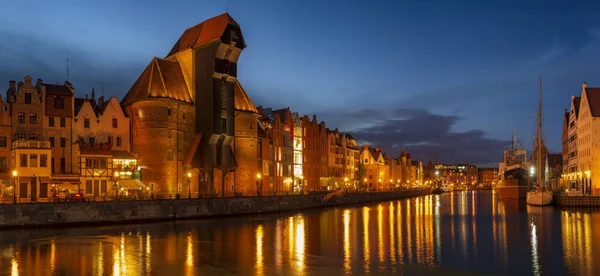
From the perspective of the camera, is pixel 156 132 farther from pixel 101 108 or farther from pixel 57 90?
pixel 57 90

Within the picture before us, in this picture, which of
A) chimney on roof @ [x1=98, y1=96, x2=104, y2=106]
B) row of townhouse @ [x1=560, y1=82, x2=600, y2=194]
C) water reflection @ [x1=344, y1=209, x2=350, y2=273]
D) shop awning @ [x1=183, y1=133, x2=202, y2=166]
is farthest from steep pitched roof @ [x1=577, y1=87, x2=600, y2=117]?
chimney on roof @ [x1=98, y1=96, x2=104, y2=106]

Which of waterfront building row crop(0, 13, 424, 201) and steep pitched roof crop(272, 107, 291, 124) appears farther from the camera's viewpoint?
steep pitched roof crop(272, 107, 291, 124)

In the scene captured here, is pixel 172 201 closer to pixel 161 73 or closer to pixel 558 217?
pixel 161 73

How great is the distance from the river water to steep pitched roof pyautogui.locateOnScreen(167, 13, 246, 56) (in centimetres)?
2936

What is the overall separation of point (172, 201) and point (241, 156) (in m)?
19.9

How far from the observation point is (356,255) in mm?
36594

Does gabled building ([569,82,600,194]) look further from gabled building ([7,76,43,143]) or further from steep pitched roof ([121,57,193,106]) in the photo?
gabled building ([7,76,43,143])

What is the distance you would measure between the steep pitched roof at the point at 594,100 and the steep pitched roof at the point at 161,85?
69684 millimetres

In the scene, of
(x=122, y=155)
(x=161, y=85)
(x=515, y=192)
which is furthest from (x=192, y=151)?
(x=515, y=192)

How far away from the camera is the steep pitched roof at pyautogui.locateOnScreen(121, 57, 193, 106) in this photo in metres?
72.1

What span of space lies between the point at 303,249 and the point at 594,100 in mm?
80122

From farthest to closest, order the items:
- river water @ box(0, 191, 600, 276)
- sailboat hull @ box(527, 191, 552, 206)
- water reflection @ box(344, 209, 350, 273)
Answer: sailboat hull @ box(527, 191, 552, 206)
water reflection @ box(344, 209, 350, 273)
river water @ box(0, 191, 600, 276)

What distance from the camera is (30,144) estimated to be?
59.7 m

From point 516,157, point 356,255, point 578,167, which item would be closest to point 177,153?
point 356,255
